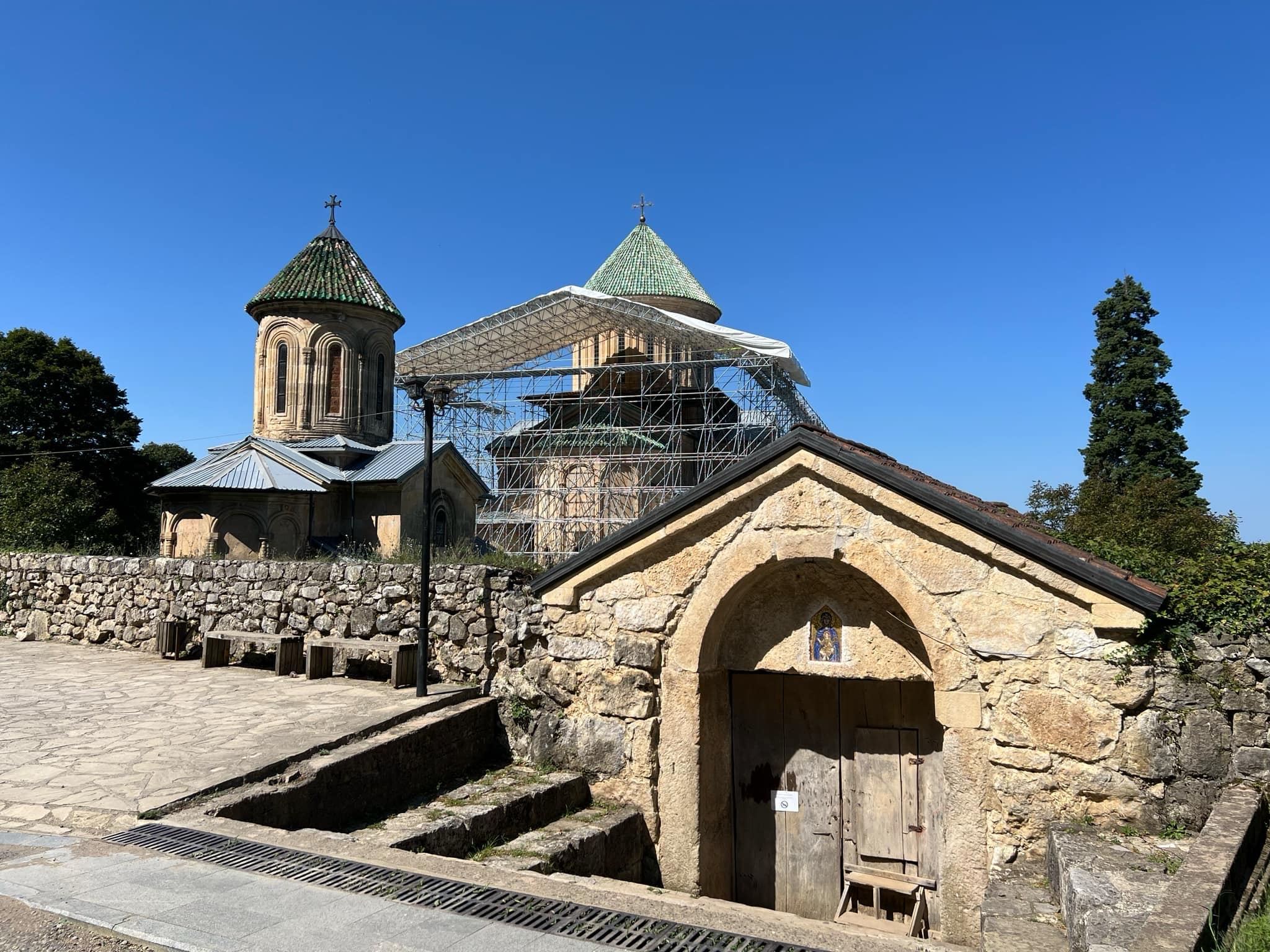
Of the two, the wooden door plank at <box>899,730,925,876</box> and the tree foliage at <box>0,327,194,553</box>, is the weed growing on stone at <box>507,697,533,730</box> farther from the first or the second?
the tree foliage at <box>0,327,194,553</box>

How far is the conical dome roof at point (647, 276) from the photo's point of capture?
37062mm

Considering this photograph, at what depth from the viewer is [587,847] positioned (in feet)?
20.4

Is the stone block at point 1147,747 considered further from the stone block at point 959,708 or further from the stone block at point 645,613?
the stone block at point 645,613

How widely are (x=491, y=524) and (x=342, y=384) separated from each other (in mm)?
8644

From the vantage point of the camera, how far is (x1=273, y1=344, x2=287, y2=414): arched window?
24.1 meters

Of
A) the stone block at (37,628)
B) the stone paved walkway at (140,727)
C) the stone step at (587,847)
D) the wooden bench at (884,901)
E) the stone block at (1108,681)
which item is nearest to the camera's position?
the stone block at (1108,681)

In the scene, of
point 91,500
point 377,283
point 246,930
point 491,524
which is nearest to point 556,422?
point 491,524

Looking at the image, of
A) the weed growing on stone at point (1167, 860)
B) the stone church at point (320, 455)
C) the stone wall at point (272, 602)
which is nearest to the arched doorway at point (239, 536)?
the stone church at point (320, 455)

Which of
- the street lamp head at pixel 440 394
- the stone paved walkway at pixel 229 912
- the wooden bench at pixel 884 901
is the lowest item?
the wooden bench at pixel 884 901

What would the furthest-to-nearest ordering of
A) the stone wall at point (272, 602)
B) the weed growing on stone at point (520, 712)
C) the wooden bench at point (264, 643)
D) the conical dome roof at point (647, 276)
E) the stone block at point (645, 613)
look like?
the conical dome roof at point (647, 276) → the wooden bench at point (264, 643) → the stone wall at point (272, 602) → the weed growing on stone at point (520, 712) → the stone block at point (645, 613)

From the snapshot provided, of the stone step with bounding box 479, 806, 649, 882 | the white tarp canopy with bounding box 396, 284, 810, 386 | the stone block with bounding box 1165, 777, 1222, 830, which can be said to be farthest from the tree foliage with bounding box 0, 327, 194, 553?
the stone block with bounding box 1165, 777, 1222, 830

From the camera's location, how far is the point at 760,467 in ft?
21.6

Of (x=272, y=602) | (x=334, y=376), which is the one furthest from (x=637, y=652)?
(x=334, y=376)

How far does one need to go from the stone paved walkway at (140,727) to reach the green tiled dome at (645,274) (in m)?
29.0
